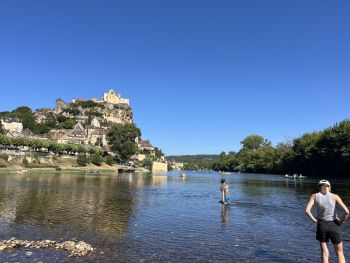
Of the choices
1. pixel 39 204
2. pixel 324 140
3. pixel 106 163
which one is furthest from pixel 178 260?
pixel 106 163

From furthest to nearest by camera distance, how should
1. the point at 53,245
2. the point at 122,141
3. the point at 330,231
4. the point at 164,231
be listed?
1. the point at 122,141
2. the point at 164,231
3. the point at 53,245
4. the point at 330,231

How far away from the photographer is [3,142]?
461 feet

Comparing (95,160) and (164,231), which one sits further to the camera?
(95,160)

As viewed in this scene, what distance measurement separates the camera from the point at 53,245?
1886 centimetres

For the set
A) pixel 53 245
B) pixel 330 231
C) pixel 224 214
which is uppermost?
pixel 330 231

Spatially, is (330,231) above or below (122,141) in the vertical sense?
below

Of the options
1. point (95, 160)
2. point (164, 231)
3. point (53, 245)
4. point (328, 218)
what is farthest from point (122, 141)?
point (328, 218)

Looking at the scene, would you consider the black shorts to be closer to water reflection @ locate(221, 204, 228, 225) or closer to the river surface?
the river surface

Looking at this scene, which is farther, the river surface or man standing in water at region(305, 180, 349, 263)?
the river surface

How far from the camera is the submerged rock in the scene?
58.7 ft

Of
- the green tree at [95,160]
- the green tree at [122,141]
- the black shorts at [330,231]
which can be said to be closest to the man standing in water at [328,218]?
the black shorts at [330,231]

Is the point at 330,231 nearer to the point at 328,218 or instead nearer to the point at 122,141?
the point at 328,218

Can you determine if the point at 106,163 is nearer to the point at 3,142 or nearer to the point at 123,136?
the point at 123,136

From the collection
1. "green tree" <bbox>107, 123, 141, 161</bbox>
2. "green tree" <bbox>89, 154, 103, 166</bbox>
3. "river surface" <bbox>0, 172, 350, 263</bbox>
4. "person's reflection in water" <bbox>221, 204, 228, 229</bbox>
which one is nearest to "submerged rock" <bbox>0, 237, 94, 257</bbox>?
"river surface" <bbox>0, 172, 350, 263</bbox>
